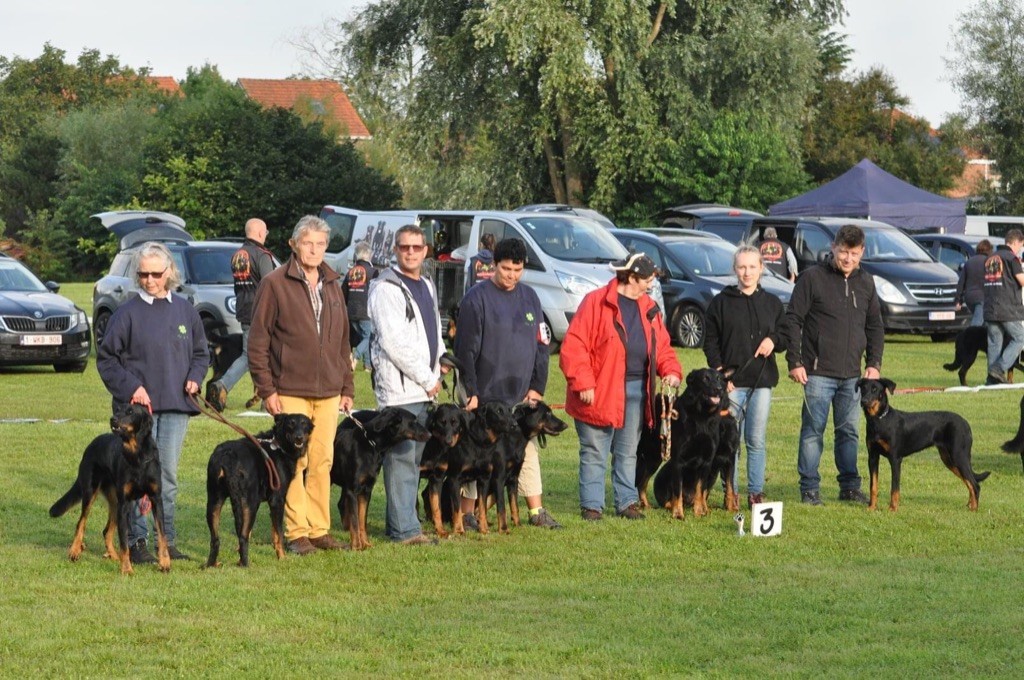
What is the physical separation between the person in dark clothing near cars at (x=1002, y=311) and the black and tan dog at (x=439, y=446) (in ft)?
35.0

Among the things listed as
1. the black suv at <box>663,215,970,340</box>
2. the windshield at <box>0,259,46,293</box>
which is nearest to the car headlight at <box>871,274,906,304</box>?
the black suv at <box>663,215,970,340</box>

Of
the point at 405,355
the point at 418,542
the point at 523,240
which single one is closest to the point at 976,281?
the point at 523,240

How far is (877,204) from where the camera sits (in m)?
33.2

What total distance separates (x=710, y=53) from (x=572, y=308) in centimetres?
1874

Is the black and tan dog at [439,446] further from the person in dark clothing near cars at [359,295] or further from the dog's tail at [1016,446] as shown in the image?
the person in dark clothing near cars at [359,295]

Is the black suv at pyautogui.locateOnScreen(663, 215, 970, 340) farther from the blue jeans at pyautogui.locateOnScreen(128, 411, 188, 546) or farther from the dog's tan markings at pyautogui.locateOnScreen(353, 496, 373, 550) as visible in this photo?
the blue jeans at pyautogui.locateOnScreen(128, 411, 188, 546)

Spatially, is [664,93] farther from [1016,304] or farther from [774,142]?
[1016,304]

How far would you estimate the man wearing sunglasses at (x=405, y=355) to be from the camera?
8.46 metres

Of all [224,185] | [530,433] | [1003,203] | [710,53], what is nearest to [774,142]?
[710,53]

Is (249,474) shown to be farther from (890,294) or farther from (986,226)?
(986,226)

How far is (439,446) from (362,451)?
0.54m

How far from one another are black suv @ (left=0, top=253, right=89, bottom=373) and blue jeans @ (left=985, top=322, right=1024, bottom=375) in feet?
39.4

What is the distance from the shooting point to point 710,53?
121ft

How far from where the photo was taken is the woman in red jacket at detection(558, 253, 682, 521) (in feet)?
31.0
